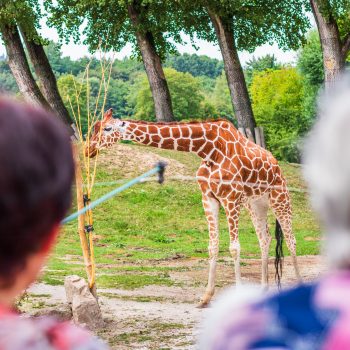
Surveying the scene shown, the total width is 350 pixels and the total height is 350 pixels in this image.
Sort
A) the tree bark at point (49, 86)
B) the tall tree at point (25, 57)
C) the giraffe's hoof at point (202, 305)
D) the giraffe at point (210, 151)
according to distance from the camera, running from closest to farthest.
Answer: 1. the giraffe's hoof at point (202, 305)
2. the giraffe at point (210, 151)
3. the tall tree at point (25, 57)
4. the tree bark at point (49, 86)

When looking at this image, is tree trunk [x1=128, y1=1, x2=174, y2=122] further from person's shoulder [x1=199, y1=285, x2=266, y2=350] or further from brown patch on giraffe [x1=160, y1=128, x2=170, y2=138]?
person's shoulder [x1=199, y1=285, x2=266, y2=350]

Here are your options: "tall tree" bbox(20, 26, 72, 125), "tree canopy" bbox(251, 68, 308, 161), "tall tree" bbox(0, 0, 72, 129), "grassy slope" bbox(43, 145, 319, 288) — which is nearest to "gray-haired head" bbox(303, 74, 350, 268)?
"grassy slope" bbox(43, 145, 319, 288)

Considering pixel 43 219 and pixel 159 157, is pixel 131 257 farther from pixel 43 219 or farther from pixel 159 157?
pixel 43 219

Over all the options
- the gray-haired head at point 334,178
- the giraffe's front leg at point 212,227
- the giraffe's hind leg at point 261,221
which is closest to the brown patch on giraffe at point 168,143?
the giraffe's front leg at point 212,227

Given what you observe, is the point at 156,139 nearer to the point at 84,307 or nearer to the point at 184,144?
the point at 184,144

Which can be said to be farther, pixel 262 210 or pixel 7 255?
pixel 262 210

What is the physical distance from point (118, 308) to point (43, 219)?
849 centimetres

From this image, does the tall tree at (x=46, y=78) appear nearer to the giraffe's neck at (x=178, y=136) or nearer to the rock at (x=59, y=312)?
the giraffe's neck at (x=178, y=136)

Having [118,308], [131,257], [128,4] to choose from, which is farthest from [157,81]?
[118,308]

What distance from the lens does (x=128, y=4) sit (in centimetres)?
2328

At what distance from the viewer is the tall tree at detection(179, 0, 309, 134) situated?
22500mm

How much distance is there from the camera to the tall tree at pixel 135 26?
22.8 meters

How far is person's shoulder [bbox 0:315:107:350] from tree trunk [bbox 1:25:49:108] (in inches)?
795

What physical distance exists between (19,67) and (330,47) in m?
7.31
